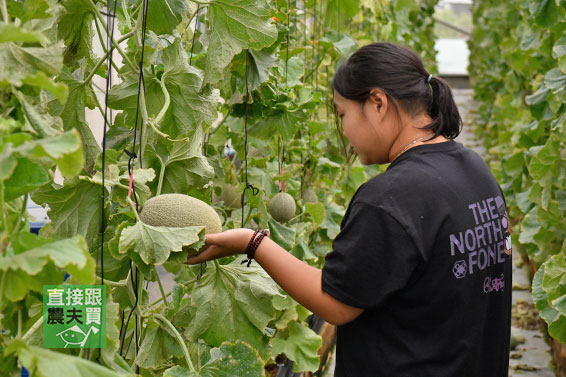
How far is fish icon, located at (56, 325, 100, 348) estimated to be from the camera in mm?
1241

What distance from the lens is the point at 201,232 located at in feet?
4.79

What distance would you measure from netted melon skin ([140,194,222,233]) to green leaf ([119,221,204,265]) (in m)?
0.05

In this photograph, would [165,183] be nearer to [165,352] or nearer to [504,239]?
[165,352]

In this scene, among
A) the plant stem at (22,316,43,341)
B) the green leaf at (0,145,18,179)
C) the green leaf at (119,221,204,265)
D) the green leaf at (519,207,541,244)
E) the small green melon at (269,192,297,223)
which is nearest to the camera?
the green leaf at (0,145,18,179)

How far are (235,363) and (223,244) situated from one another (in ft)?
1.06

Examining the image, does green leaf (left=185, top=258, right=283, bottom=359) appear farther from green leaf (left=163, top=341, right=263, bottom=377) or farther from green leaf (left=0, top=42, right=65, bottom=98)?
green leaf (left=0, top=42, right=65, bottom=98)

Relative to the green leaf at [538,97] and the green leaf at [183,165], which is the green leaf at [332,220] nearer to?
the green leaf at [538,97]

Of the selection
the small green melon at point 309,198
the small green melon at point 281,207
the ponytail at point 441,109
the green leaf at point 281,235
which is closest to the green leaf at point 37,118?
the ponytail at point 441,109

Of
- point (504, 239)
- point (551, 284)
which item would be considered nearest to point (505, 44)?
point (551, 284)

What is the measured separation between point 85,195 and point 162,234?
0.33m

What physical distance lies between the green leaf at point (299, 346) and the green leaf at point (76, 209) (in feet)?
4.31

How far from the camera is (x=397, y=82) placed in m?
1.70

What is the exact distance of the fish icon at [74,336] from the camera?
1241 millimetres

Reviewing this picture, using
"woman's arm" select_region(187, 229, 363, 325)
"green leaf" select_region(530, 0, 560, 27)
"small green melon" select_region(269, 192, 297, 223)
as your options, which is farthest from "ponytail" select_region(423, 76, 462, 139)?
"green leaf" select_region(530, 0, 560, 27)
